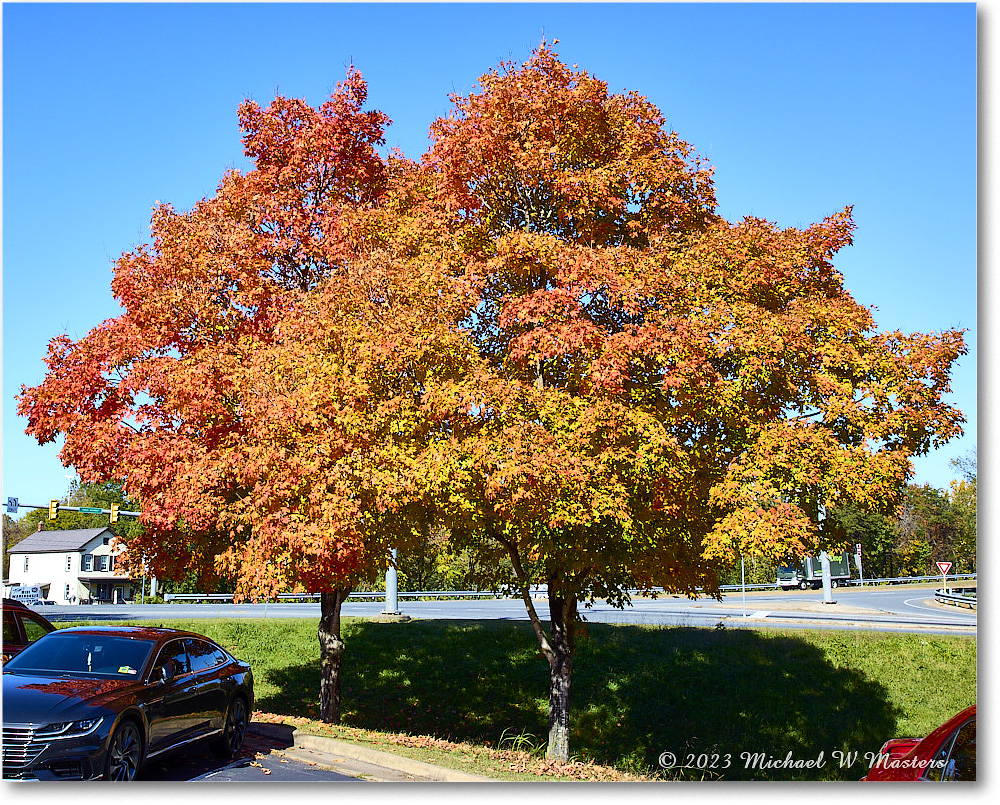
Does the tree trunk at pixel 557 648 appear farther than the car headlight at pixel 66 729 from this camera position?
Yes

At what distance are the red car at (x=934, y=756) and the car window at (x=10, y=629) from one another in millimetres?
10348

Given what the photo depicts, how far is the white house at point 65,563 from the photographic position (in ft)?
167

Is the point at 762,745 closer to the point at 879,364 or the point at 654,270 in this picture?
the point at 879,364

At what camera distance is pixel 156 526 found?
12234 mm

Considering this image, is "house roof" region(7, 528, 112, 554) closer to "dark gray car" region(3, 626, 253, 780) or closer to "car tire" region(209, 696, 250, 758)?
"car tire" region(209, 696, 250, 758)

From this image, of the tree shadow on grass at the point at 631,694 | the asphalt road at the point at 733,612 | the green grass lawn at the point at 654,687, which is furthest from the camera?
the asphalt road at the point at 733,612

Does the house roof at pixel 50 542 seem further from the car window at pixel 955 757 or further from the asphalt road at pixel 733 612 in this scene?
the car window at pixel 955 757

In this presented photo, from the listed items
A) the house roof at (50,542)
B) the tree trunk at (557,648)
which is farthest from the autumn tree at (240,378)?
the house roof at (50,542)

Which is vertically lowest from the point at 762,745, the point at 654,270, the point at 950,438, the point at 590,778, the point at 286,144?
the point at 762,745

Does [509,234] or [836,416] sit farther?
[509,234]

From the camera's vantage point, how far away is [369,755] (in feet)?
30.2

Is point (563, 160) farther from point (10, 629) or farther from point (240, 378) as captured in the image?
point (10, 629)

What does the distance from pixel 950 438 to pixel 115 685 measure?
934 cm

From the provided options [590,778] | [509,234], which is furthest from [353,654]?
[509,234]
